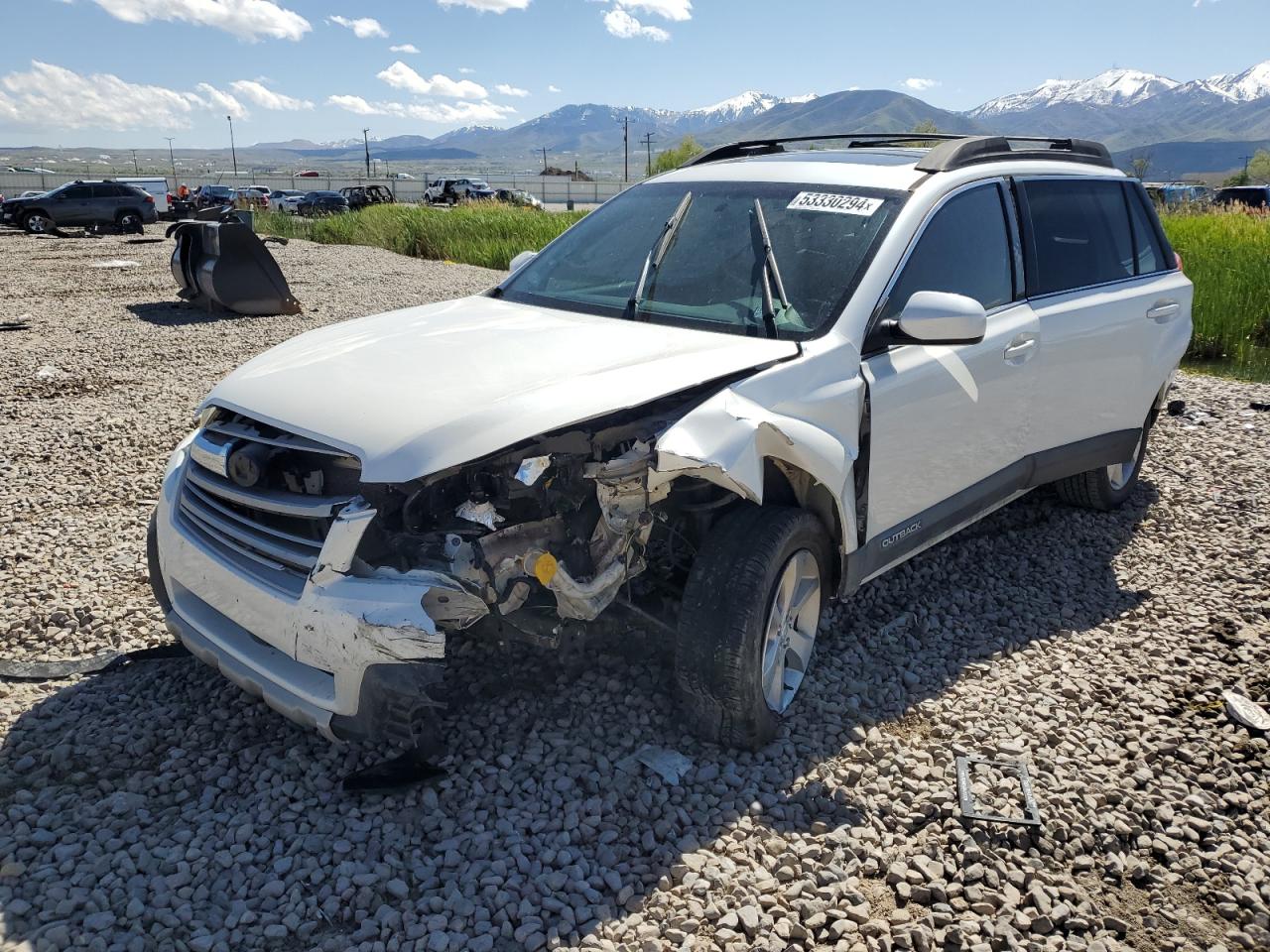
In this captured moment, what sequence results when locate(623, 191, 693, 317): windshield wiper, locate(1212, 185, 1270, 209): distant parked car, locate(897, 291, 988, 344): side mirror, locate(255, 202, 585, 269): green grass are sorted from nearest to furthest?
locate(897, 291, 988, 344): side mirror
locate(623, 191, 693, 317): windshield wiper
locate(255, 202, 585, 269): green grass
locate(1212, 185, 1270, 209): distant parked car

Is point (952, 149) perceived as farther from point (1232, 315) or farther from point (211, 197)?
point (211, 197)

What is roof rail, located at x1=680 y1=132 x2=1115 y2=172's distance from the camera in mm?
3999

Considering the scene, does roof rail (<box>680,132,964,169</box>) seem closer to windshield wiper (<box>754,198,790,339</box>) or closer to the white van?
windshield wiper (<box>754,198,790,339</box>)

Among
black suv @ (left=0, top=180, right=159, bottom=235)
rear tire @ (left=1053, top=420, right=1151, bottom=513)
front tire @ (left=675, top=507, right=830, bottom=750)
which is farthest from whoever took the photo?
black suv @ (left=0, top=180, right=159, bottom=235)

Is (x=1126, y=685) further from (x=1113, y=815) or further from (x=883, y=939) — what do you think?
(x=883, y=939)

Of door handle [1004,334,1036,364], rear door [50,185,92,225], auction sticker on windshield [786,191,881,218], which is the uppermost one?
rear door [50,185,92,225]

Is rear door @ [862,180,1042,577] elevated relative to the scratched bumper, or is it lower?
elevated

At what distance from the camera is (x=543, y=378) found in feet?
9.66

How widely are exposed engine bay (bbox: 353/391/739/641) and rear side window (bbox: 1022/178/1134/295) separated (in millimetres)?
2254

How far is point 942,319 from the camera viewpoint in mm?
3236

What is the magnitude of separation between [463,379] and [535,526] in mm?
517

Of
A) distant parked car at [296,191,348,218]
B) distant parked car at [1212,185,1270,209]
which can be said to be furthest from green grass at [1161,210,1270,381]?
distant parked car at [296,191,348,218]

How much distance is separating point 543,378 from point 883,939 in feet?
5.93

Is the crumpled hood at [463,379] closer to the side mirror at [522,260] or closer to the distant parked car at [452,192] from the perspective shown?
the side mirror at [522,260]
